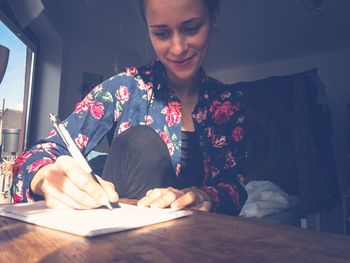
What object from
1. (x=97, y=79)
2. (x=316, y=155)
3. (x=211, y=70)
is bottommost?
(x=316, y=155)

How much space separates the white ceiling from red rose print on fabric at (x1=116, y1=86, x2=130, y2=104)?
1.33 metres

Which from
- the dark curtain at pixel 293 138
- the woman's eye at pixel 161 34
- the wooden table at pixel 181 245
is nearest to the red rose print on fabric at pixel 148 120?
the woman's eye at pixel 161 34

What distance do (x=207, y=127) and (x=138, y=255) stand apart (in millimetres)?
783

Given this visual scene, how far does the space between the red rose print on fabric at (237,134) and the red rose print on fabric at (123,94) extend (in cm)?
36

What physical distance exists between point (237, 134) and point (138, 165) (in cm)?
45

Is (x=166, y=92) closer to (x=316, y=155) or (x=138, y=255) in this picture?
(x=138, y=255)

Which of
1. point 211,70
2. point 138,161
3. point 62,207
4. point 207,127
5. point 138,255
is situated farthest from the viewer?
point 211,70

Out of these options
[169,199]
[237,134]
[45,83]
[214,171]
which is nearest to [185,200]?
[169,199]

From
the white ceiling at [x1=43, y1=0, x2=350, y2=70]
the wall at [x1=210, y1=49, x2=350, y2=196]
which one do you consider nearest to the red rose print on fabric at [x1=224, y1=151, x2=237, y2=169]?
the white ceiling at [x1=43, y1=0, x2=350, y2=70]

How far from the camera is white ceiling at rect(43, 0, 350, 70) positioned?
2525 millimetres

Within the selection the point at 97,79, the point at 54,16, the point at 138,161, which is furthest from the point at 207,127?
the point at 97,79

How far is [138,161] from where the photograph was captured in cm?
70

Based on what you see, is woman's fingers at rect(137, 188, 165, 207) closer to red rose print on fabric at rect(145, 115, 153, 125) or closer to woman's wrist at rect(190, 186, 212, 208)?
woman's wrist at rect(190, 186, 212, 208)

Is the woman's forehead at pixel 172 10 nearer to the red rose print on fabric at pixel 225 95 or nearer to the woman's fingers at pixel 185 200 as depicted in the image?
the red rose print on fabric at pixel 225 95
